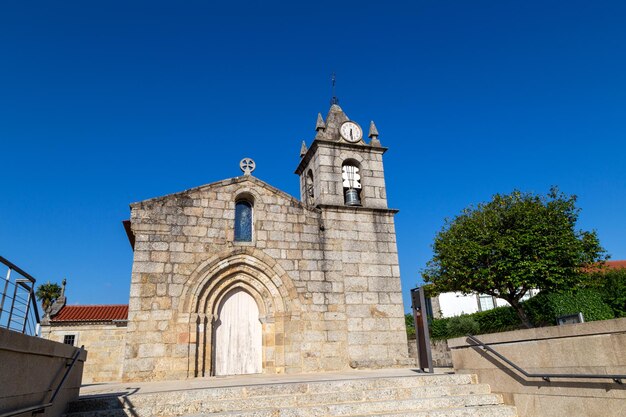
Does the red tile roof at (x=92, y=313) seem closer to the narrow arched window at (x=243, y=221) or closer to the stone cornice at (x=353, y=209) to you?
the narrow arched window at (x=243, y=221)

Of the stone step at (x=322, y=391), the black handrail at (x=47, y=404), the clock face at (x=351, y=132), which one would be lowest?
the stone step at (x=322, y=391)

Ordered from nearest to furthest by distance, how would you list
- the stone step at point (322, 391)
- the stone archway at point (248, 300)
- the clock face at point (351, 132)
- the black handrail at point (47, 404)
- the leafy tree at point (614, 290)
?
the black handrail at point (47, 404) < the stone step at point (322, 391) < the stone archway at point (248, 300) < the clock face at point (351, 132) < the leafy tree at point (614, 290)

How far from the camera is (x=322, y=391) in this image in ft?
22.3

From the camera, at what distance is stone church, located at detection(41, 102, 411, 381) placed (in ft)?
35.1

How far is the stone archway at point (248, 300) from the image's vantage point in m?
10.9

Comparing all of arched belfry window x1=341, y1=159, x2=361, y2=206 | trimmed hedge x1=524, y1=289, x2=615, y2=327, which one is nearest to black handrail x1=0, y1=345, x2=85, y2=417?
arched belfry window x1=341, y1=159, x2=361, y2=206

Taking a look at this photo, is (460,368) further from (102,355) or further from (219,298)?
(102,355)

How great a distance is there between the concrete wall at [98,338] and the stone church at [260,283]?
1013cm

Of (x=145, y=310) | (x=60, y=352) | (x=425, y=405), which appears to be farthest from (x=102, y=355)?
(x=425, y=405)

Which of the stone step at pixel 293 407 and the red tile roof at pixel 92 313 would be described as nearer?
the stone step at pixel 293 407

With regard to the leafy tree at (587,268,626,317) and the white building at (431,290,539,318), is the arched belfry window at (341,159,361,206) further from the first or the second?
the white building at (431,290,539,318)

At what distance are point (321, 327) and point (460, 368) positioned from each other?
4626 mm

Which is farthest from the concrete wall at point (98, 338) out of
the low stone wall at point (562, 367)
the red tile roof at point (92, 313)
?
the low stone wall at point (562, 367)

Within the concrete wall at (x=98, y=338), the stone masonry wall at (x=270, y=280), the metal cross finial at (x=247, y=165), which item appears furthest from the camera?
the concrete wall at (x=98, y=338)
